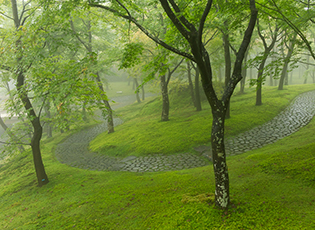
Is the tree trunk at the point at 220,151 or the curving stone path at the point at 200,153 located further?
the curving stone path at the point at 200,153

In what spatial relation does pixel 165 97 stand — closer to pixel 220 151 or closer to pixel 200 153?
pixel 200 153

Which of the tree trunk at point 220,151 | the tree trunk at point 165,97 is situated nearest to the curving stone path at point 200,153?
the tree trunk at point 220,151

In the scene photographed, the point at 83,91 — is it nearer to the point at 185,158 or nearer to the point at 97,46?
the point at 185,158

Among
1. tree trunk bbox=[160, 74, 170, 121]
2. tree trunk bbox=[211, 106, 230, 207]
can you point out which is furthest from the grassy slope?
tree trunk bbox=[160, 74, 170, 121]

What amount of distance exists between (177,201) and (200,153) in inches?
207

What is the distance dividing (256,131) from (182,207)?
346 inches

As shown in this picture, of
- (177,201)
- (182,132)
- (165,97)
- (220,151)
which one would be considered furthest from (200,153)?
(165,97)

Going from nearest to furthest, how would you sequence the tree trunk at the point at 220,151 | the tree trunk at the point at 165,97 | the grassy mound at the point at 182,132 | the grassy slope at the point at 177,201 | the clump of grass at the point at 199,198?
1. the grassy slope at the point at 177,201
2. the tree trunk at the point at 220,151
3. the clump of grass at the point at 199,198
4. the grassy mound at the point at 182,132
5. the tree trunk at the point at 165,97

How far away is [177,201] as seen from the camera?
17.0ft

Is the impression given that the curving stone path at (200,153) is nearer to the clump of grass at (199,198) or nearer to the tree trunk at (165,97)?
the clump of grass at (199,198)

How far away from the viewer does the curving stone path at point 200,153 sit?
9493mm

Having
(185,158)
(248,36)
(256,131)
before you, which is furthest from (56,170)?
(256,131)

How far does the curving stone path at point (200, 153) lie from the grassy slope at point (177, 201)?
1.32 meters

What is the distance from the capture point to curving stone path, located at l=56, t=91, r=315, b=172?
374 inches
